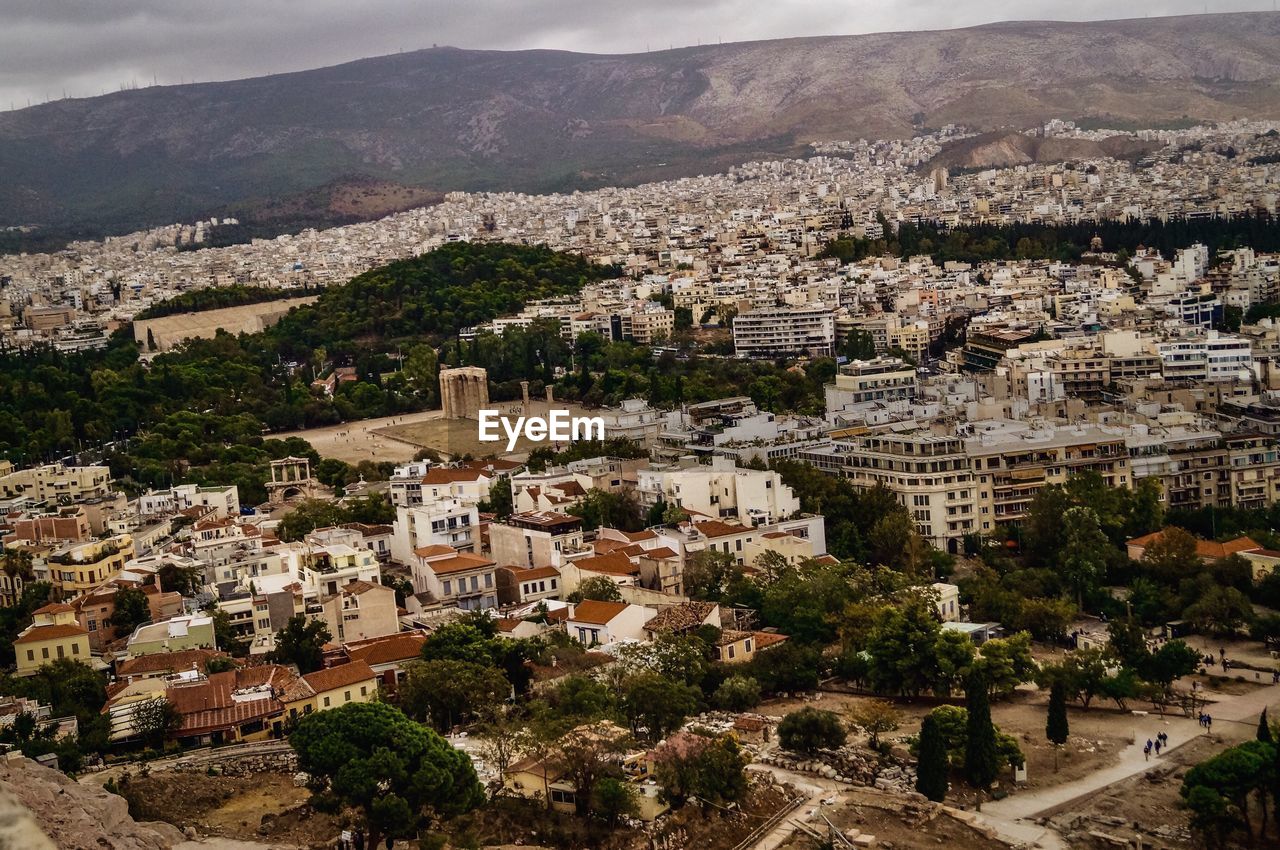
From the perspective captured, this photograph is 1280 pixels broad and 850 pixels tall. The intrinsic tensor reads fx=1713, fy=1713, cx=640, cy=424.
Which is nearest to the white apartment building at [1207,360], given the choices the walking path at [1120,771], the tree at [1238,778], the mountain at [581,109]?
the walking path at [1120,771]

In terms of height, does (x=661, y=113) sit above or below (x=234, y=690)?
above

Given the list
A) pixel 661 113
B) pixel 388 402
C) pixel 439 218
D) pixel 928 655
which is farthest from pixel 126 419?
pixel 661 113

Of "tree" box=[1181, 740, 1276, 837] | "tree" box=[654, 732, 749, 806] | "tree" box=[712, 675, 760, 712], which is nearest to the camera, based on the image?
"tree" box=[1181, 740, 1276, 837]

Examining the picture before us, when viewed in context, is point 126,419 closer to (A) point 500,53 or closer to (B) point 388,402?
(B) point 388,402

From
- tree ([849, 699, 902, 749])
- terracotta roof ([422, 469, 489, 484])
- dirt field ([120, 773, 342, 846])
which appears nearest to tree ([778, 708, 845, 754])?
tree ([849, 699, 902, 749])

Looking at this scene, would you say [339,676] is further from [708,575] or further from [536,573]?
[708,575]

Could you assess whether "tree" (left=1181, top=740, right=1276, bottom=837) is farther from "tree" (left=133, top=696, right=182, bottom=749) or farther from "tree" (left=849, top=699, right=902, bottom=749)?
"tree" (left=133, top=696, right=182, bottom=749)

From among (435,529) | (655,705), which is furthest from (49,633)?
(655,705)
